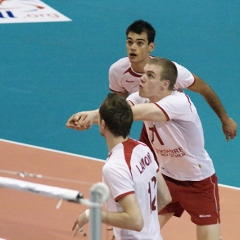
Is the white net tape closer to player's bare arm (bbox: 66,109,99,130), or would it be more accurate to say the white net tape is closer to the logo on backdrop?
player's bare arm (bbox: 66,109,99,130)

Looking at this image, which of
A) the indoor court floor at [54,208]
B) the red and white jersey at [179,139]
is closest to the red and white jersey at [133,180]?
the red and white jersey at [179,139]

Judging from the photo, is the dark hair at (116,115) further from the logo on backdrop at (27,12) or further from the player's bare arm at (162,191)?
the logo on backdrop at (27,12)

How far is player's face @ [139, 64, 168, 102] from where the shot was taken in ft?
18.1

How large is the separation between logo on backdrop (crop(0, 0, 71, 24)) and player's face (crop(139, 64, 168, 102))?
8999mm

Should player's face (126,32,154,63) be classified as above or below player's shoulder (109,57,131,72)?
above

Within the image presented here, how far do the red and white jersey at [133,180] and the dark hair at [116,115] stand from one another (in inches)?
4.6

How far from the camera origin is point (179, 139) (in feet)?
18.8

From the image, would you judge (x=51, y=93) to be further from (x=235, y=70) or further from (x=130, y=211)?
(x=130, y=211)

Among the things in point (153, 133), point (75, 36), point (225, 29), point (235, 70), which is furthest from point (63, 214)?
point (225, 29)

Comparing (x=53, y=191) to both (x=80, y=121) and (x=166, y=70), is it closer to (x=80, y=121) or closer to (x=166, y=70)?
(x=80, y=121)

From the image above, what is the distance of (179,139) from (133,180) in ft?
4.72

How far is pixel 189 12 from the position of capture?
48.5 ft

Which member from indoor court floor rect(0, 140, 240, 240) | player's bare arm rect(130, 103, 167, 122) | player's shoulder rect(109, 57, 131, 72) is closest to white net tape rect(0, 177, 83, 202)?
player's bare arm rect(130, 103, 167, 122)

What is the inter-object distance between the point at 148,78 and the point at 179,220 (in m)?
2.20
